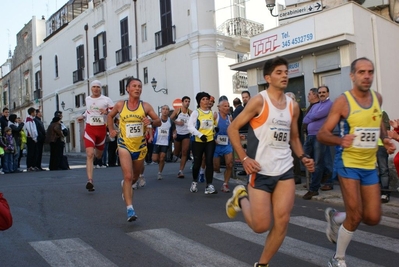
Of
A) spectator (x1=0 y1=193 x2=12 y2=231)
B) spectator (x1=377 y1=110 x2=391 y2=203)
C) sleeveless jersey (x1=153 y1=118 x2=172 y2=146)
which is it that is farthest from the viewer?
sleeveless jersey (x1=153 y1=118 x2=172 y2=146)

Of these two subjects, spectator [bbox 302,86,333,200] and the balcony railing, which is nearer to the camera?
spectator [bbox 302,86,333,200]

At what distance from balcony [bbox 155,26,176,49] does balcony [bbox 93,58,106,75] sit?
8258mm

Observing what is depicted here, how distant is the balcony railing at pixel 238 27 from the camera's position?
2669 centimetres

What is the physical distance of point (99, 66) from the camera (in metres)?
37.0

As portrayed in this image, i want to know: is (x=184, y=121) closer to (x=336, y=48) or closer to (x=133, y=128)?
(x=133, y=128)

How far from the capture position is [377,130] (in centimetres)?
461

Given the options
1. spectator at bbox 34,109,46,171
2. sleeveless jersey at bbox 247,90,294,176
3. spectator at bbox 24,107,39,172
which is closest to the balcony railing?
spectator at bbox 34,109,46,171

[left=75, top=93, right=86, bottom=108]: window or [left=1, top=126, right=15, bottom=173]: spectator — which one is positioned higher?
[left=75, top=93, right=86, bottom=108]: window

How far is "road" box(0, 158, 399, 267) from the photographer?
15.9 ft

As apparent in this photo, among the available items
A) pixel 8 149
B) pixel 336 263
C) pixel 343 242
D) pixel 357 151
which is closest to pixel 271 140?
pixel 357 151

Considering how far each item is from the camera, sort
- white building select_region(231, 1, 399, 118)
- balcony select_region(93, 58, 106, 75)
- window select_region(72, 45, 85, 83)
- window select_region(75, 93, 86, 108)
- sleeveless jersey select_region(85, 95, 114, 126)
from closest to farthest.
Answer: sleeveless jersey select_region(85, 95, 114, 126) → white building select_region(231, 1, 399, 118) → balcony select_region(93, 58, 106, 75) → window select_region(72, 45, 85, 83) → window select_region(75, 93, 86, 108)

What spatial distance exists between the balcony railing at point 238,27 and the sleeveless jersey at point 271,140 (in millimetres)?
22729

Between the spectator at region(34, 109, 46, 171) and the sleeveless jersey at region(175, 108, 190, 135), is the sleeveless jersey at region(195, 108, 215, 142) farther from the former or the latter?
the spectator at region(34, 109, 46, 171)

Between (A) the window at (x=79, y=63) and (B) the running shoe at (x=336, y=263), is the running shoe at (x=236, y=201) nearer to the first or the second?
(B) the running shoe at (x=336, y=263)
